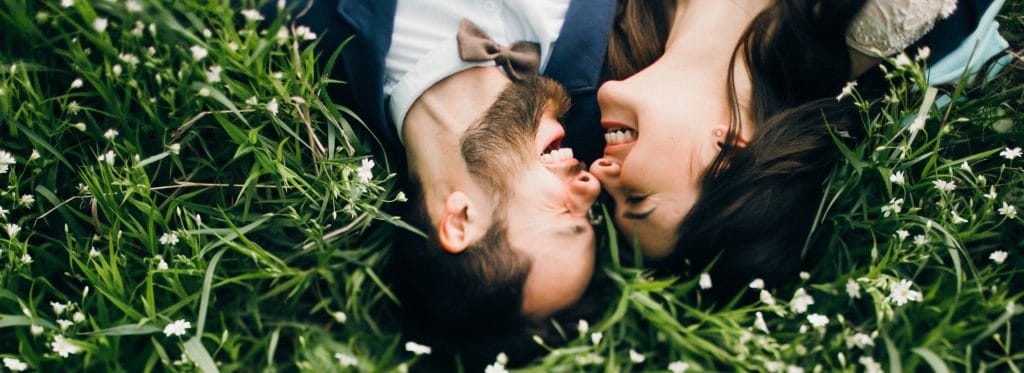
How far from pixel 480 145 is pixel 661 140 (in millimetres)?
624

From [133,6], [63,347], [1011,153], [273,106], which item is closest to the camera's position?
[133,6]

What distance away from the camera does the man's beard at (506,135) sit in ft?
8.46

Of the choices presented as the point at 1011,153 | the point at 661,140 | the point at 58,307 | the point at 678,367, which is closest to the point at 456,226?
the point at 661,140

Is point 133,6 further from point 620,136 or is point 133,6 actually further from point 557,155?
point 620,136

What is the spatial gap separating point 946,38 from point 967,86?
314mm

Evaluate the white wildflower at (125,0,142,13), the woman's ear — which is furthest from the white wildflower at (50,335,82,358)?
the woman's ear

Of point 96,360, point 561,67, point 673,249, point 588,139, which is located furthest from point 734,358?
point 96,360

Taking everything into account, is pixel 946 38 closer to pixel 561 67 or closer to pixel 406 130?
pixel 561 67

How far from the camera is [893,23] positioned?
2.57 m

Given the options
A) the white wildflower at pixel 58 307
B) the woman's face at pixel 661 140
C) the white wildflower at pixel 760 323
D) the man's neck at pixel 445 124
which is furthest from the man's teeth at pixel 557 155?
the white wildflower at pixel 58 307

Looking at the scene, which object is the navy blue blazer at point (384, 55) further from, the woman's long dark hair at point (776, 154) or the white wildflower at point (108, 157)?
the white wildflower at point (108, 157)

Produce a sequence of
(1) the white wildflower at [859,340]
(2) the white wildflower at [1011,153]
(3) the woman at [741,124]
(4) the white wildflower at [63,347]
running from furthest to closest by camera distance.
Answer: (2) the white wildflower at [1011,153] < (3) the woman at [741,124] < (1) the white wildflower at [859,340] < (4) the white wildflower at [63,347]

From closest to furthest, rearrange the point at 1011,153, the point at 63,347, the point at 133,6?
the point at 133,6, the point at 63,347, the point at 1011,153

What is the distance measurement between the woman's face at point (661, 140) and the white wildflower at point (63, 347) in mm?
1821
